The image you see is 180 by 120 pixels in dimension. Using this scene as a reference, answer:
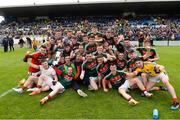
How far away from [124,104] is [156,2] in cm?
3963

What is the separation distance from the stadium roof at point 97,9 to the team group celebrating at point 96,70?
36594mm

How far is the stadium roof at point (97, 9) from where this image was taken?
47281mm

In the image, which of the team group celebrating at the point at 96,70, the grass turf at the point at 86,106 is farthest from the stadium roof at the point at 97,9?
the grass turf at the point at 86,106

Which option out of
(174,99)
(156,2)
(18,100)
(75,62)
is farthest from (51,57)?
(156,2)

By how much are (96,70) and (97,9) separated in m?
41.2

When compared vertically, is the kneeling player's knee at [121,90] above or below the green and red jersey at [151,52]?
below

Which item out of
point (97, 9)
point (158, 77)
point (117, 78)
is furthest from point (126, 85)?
point (97, 9)

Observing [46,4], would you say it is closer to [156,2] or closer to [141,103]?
[156,2]

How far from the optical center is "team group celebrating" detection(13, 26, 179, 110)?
898 centimetres

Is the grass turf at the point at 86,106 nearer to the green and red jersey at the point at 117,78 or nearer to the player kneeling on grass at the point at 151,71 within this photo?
the green and red jersey at the point at 117,78

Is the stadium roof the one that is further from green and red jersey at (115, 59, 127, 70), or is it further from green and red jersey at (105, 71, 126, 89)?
green and red jersey at (105, 71, 126, 89)

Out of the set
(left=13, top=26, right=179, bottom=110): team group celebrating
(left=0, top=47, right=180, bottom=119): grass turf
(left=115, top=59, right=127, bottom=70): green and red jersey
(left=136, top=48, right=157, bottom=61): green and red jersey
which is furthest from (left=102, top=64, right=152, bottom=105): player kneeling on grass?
(left=136, top=48, right=157, bottom=61): green and red jersey

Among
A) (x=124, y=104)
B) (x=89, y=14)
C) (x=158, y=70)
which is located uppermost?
(x=89, y=14)

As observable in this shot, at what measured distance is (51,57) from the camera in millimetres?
11273
